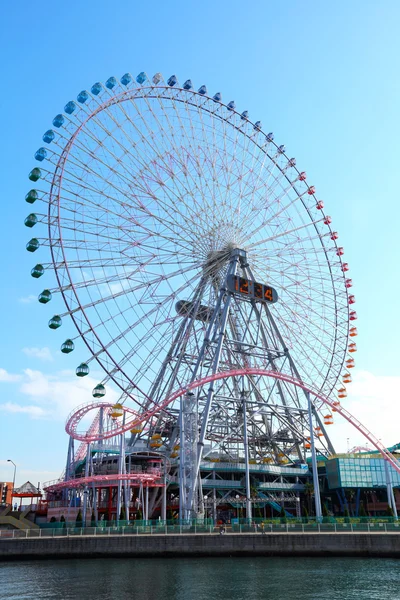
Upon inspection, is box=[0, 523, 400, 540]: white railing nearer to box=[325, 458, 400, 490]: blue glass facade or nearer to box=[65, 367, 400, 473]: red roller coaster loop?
box=[65, 367, 400, 473]: red roller coaster loop

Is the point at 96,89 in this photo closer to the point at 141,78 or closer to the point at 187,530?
the point at 141,78

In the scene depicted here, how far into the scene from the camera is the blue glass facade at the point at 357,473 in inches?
Answer: 2667

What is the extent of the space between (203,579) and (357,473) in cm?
4286

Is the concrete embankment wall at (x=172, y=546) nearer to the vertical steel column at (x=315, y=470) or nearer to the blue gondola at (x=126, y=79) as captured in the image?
the vertical steel column at (x=315, y=470)

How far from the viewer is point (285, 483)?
225ft

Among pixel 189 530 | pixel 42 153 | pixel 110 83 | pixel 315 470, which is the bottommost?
pixel 189 530

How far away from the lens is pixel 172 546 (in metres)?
39.6

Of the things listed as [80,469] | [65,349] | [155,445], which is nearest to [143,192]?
[65,349]

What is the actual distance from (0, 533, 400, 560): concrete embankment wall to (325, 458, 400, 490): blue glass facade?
29873 mm

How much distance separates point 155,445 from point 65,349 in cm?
2250

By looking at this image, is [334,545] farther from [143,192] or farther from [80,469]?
[80,469]

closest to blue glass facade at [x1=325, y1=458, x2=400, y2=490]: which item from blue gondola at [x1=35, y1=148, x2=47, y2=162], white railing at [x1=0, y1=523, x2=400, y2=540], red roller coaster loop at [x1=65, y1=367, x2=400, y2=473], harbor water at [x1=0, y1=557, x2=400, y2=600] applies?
red roller coaster loop at [x1=65, y1=367, x2=400, y2=473]

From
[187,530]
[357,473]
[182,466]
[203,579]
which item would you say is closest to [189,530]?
[187,530]

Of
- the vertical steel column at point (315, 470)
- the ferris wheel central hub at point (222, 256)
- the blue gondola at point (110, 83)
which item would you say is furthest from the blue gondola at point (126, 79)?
the vertical steel column at point (315, 470)
